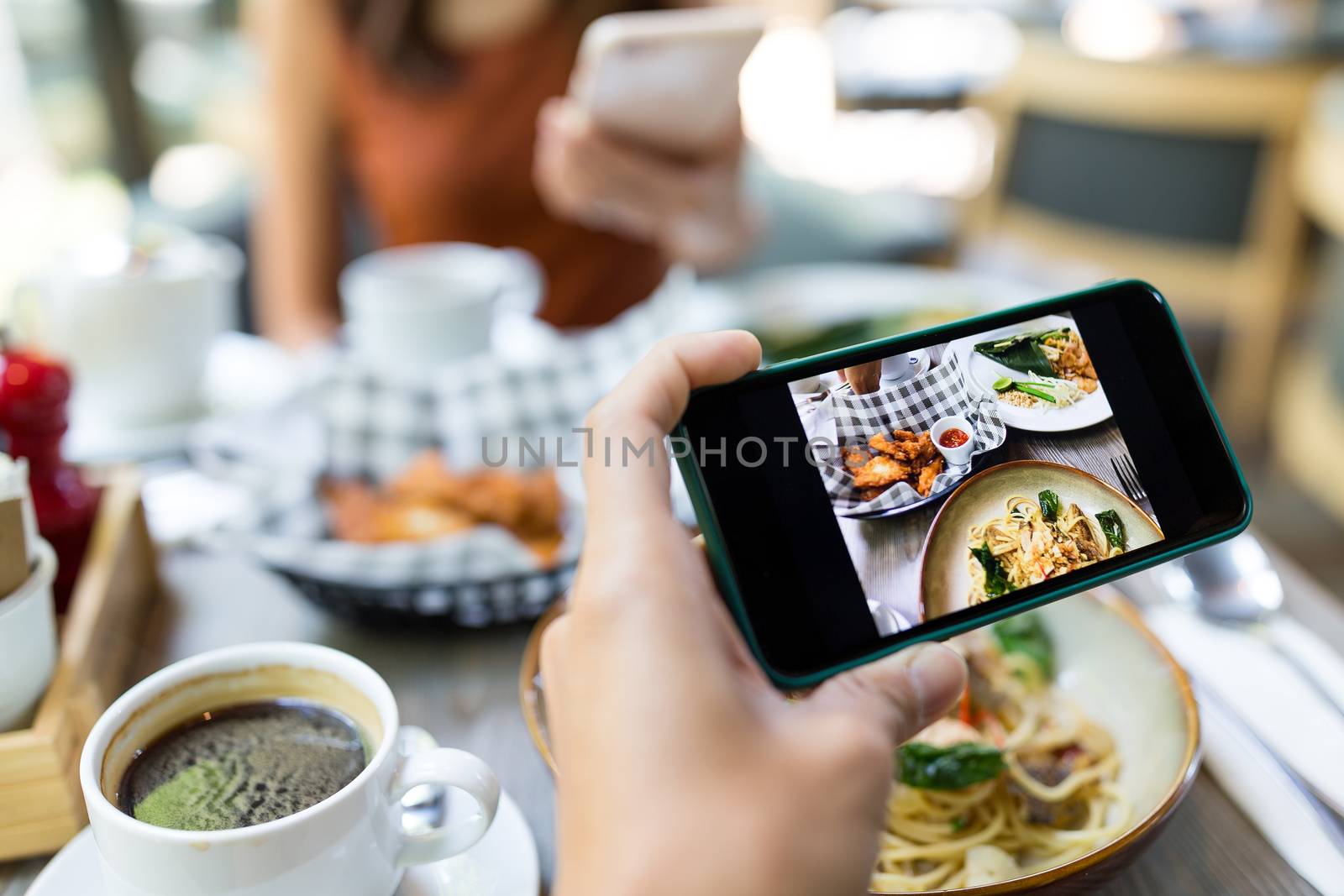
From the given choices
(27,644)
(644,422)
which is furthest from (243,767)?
(644,422)

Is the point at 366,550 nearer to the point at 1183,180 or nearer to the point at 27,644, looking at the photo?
the point at 27,644

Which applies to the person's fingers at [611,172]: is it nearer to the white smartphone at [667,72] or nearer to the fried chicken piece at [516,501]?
Answer: the white smartphone at [667,72]

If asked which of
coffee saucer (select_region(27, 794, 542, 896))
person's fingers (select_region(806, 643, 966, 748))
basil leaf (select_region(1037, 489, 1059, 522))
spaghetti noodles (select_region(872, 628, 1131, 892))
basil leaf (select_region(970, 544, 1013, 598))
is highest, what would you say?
basil leaf (select_region(1037, 489, 1059, 522))

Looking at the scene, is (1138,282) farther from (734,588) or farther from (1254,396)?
(1254,396)

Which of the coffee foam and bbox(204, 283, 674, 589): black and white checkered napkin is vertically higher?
the coffee foam

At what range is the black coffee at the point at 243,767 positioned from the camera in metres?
0.40

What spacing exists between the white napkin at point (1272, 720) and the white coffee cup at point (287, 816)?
0.39 meters

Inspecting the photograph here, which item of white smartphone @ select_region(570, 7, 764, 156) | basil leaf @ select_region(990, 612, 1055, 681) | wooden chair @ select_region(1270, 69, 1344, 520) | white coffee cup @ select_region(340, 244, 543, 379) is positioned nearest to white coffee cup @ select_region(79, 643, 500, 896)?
basil leaf @ select_region(990, 612, 1055, 681)

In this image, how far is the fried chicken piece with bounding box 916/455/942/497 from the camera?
40 centimetres

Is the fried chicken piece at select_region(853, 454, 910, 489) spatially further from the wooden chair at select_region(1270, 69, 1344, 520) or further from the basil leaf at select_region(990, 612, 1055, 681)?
the wooden chair at select_region(1270, 69, 1344, 520)

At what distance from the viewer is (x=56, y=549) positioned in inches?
23.8

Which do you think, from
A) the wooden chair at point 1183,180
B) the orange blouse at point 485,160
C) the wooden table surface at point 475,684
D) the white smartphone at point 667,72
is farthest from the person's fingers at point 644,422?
the wooden chair at point 1183,180

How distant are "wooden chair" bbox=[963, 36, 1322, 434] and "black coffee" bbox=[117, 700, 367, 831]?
2119 mm

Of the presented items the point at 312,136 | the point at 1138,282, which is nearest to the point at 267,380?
the point at 312,136
